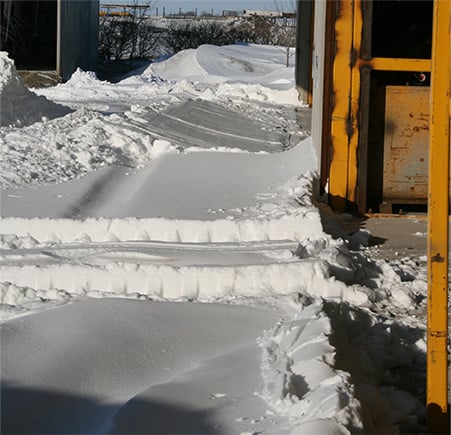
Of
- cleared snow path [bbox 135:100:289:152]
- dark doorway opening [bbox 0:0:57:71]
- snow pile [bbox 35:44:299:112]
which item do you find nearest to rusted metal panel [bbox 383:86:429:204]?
cleared snow path [bbox 135:100:289:152]

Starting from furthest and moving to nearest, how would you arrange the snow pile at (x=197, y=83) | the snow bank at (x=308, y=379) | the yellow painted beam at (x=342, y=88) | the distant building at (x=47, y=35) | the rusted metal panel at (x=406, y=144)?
the distant building at (x=47, y=35), the snow pile at (x=197, y=83), the rusted metal panel at (x=406, y=144), the yellow painted beam at (x=342, y=88), the snow bank at (x=308, y=379)

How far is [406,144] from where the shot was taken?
8156 millimetres

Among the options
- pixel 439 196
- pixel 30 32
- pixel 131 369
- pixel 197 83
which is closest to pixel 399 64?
pixel 439 196

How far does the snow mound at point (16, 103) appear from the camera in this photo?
1154cm

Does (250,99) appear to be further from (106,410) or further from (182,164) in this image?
(106,410)

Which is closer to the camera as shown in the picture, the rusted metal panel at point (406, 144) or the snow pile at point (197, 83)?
the rusted metal panel at point (406, 144)

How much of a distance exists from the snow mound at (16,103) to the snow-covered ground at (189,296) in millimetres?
1111

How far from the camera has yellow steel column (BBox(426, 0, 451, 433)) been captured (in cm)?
344

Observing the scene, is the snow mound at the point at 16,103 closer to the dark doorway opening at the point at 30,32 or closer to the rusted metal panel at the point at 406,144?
the rusted metal panel at the point at 406,144

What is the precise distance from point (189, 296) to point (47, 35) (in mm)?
19554

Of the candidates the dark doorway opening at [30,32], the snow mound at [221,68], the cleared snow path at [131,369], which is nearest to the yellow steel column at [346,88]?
the cleared snow path at [131,369]

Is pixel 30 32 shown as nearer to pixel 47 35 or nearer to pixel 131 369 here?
pixel 47 35

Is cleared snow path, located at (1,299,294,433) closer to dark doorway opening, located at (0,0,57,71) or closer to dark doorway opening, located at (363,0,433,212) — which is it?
dark doorway opening, located at (363,0,433,212)

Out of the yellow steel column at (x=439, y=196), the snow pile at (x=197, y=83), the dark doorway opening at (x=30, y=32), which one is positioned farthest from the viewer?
the dark doorway opening at (x=30, y=32)
